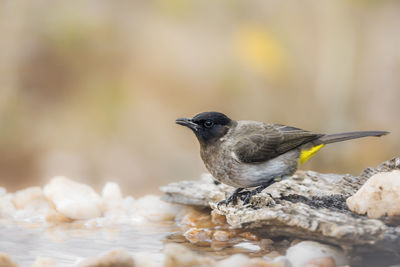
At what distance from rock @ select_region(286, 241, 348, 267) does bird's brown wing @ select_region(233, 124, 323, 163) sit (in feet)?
2.94

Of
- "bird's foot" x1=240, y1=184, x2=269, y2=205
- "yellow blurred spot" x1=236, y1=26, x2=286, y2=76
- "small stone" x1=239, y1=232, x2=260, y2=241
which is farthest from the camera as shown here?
"yellow blurred spot" x1=236, y1=26, x2=286, y2=76

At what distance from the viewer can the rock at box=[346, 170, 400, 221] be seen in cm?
242

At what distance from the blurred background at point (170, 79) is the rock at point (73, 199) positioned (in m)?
2.63

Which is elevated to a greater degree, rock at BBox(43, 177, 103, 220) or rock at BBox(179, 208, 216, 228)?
rock at BBox(43, 177, 103, 220)

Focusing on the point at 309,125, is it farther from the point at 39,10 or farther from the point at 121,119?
the point at 39,10

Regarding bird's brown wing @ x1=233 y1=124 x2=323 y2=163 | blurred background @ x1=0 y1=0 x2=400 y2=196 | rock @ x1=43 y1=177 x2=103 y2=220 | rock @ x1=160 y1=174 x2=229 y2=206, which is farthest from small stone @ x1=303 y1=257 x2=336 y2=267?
blurred background @ x1=0 y1=0 x2=400 y2=196

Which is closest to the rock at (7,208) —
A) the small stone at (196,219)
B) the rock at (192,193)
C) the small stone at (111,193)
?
the small stone at (111,193)

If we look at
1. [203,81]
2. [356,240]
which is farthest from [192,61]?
[356,240]

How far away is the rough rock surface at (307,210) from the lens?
2.20 meters

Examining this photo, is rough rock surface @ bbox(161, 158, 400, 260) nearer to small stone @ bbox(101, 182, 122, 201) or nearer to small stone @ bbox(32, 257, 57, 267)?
small stone @ bbox(101, 182, 122, 201)

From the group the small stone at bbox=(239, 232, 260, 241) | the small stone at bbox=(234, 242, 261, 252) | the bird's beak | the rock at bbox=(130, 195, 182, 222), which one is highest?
the bird's beak

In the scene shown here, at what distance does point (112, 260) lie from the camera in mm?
2217

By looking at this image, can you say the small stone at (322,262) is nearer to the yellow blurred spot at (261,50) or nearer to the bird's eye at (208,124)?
the bird's eye at (208,124)

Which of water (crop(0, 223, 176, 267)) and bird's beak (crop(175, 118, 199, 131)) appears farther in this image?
bird's beak (crop(175, 118, 199, 131))
